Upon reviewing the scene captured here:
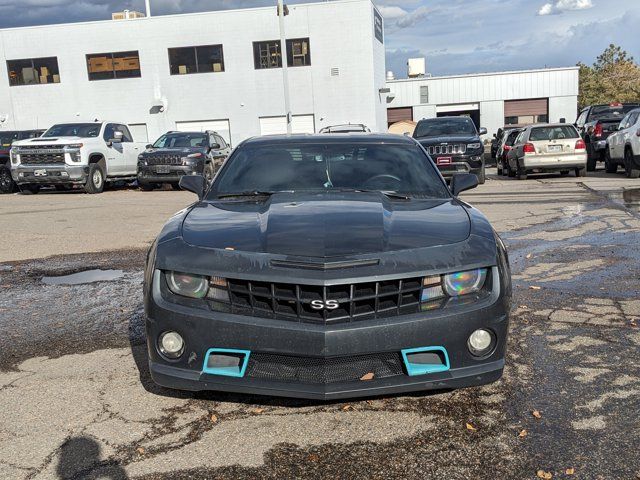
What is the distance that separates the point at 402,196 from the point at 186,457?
2266 mm

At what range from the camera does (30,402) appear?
12.8 feet

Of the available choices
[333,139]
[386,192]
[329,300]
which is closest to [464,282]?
[329,300]

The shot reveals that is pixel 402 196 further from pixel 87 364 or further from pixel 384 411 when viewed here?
pixel 87 364

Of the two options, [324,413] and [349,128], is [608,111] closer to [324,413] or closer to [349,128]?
[349,128]

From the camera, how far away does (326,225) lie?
147 inches

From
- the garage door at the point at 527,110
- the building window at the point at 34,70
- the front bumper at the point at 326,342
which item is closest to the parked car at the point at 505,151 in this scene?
the front bumper at the point at 326,342

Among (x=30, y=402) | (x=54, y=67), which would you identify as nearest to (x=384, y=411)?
(x=30, y=402)

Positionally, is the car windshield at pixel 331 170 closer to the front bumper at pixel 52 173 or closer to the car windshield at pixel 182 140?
the front bumper at pixel 52 173

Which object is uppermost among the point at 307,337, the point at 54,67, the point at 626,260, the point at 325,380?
the point at 54,67

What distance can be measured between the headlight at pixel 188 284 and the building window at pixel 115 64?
3476cm

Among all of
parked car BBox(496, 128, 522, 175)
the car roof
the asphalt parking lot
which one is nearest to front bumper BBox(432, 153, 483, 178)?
parked car BBox(496, 128, 522, 175)

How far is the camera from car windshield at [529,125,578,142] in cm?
1861

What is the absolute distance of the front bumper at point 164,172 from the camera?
1822 cm

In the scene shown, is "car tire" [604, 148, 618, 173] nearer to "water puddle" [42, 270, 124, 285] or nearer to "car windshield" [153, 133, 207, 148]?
"car windshield" [153, 133, 207, 148]
